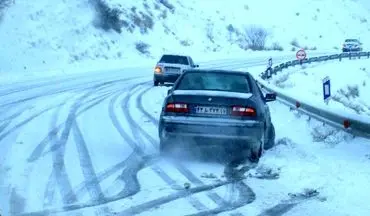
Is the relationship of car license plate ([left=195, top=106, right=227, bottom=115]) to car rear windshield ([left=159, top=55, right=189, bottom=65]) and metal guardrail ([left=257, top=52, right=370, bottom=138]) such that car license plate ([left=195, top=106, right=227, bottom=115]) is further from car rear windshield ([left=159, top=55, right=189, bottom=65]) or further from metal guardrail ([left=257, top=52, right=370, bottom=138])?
car rear windshield ([left=159, top=55, right=189, bottom=65])

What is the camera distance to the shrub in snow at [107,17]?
4459cm

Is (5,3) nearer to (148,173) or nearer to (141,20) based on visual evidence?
(141,20)

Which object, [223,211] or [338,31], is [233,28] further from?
[223,211]

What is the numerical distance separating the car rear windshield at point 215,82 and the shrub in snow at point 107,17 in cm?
3498

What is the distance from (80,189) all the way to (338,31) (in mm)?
78140

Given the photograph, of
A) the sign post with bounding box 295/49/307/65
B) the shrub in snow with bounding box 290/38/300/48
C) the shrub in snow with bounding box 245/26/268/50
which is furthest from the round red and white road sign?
the shrub in snow with bounding box 290/38/300/48

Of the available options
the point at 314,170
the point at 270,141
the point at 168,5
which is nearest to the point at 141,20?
the point at 168,5

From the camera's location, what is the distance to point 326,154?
10.1m

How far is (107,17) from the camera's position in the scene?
45.0 meters

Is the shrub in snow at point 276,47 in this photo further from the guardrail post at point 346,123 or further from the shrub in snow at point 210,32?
the guardrail post at point 346,123

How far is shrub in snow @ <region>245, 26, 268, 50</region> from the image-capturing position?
2522 inches

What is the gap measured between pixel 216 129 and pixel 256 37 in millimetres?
57442

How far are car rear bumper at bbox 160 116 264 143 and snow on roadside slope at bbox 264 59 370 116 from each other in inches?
639

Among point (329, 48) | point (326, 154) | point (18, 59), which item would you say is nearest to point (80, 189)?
point (326, 154)
